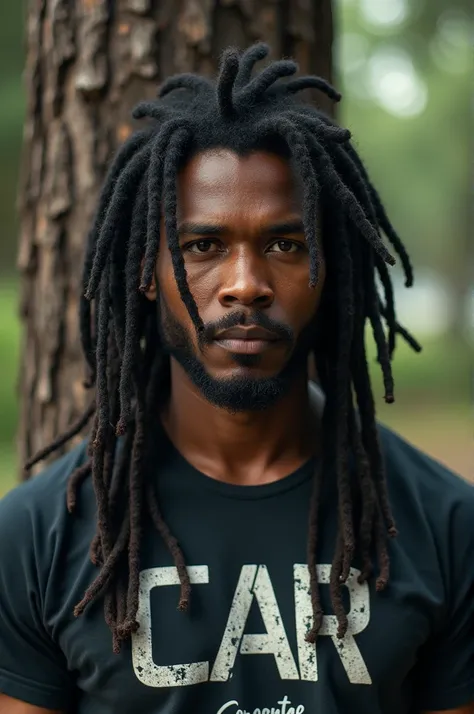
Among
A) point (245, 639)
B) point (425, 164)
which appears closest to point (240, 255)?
point (245, 639)

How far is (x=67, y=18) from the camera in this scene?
3457mm

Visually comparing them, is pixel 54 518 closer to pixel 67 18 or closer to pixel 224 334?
pixel 224 334

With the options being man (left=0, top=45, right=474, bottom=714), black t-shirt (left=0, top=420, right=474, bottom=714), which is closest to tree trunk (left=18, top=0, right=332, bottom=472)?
man (left=0, top=45, right=474, bottom=714)

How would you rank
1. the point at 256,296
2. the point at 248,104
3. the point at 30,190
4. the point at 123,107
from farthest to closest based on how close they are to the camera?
the point at 30,190
the point at 123,107
the point at 248,104
the point at 256,296

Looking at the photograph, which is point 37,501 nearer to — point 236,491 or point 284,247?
point 236,491

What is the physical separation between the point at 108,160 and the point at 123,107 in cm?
18

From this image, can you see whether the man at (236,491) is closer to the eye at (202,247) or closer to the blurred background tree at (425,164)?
the eye at (202,247)

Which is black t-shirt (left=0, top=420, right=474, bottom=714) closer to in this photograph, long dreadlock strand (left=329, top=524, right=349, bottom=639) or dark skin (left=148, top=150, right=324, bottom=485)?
long dreadlock strand (left=329, top=524, right=349, bottom=639)

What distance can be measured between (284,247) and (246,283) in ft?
0.57

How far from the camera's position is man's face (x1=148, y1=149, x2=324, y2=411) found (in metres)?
2.55

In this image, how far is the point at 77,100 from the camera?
11.4ft

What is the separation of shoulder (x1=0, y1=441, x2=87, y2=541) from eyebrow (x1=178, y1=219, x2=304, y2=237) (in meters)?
0.73

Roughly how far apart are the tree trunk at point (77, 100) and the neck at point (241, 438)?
0.79m

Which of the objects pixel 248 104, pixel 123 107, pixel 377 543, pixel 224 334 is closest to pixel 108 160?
pixel 123 107
